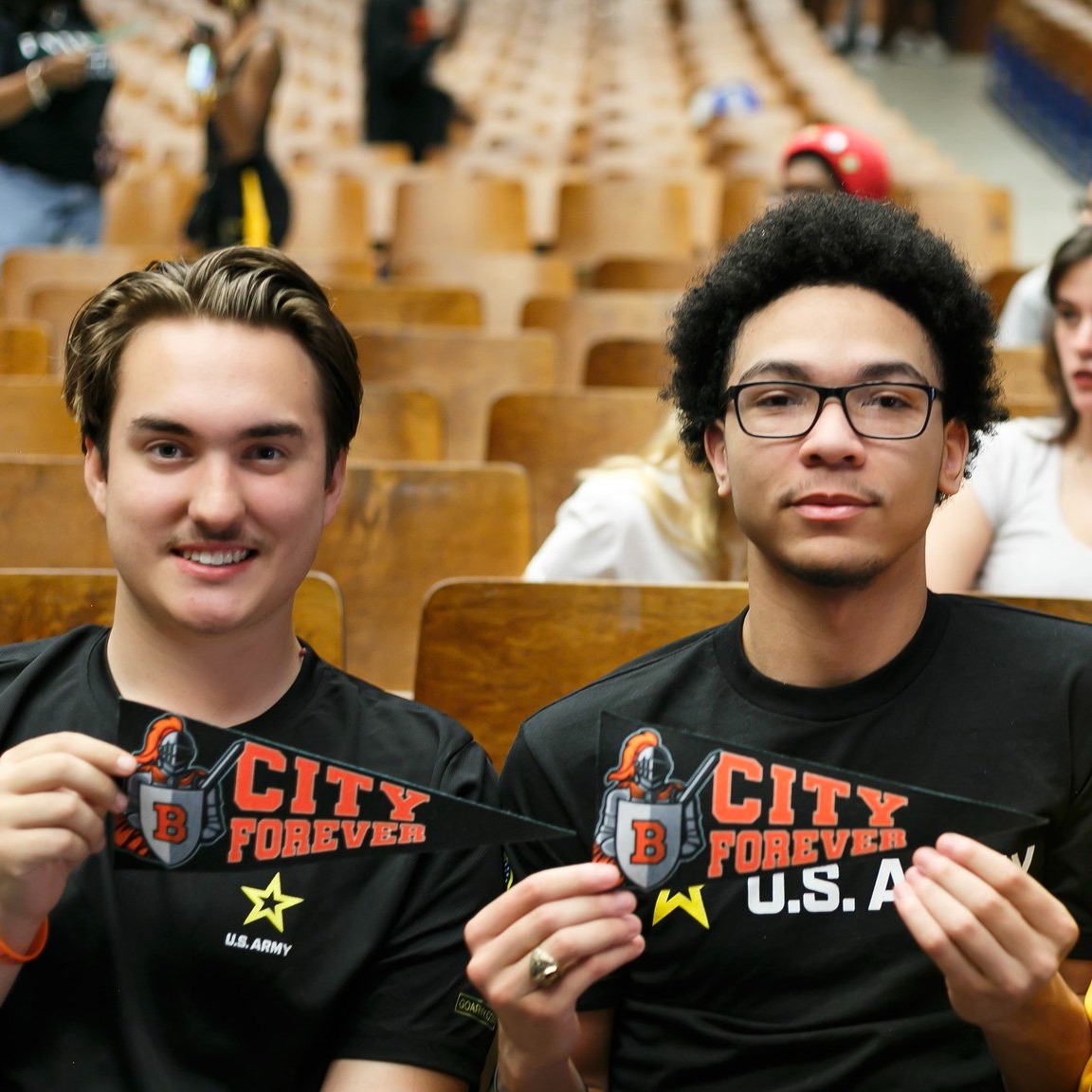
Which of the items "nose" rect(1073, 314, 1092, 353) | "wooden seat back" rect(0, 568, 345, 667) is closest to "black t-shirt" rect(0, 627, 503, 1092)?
"wooden seat back" rect(0, 568, 345, 667)

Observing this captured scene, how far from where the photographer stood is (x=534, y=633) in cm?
173

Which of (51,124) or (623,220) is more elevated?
(51,124)

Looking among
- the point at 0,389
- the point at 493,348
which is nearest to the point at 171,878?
the point at 0,389

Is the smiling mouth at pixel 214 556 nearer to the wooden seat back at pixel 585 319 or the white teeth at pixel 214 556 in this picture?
the white teeth at pixel 214 556

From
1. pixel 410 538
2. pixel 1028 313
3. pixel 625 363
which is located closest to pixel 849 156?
pixel 1028 313

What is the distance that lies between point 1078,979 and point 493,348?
2140mm

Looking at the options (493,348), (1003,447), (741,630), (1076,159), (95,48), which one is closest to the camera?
(741,630)

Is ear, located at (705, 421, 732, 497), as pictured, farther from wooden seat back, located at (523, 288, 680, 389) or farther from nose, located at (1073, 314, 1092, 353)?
wooden seat back, located at (523, 288, 680, 389)

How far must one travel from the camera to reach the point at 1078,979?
118cm

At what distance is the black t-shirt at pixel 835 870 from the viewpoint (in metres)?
1.15


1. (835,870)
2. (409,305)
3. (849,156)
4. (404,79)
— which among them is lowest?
(835,870)

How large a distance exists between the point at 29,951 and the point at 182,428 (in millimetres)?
397

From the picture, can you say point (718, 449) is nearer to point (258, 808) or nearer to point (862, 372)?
point (862, 372)

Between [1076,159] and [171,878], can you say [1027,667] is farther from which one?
[1076,159]
